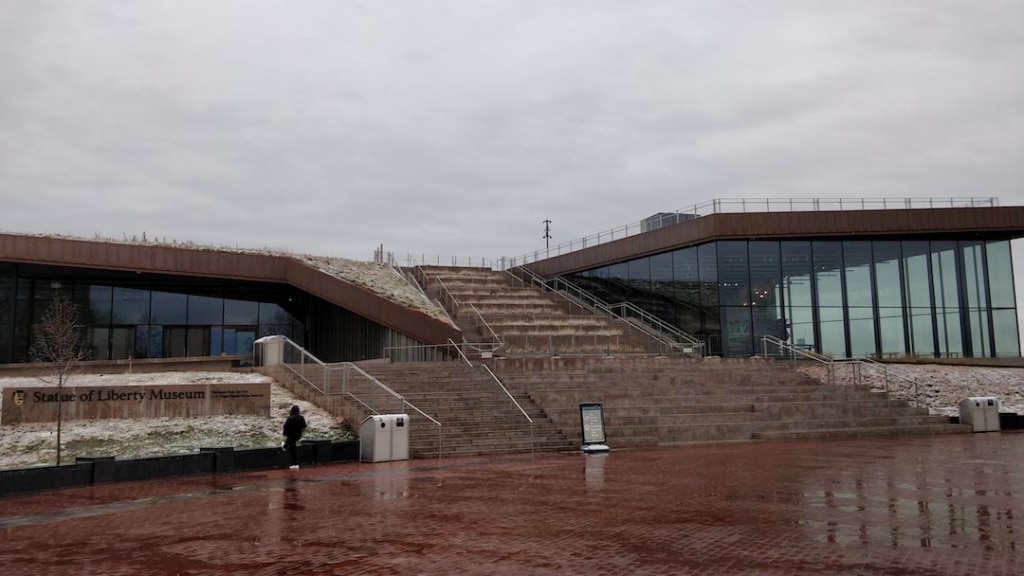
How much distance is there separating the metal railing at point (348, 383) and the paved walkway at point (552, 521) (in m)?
3.96

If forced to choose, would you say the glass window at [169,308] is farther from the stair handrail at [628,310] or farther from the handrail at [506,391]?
the handrail at [506,391]

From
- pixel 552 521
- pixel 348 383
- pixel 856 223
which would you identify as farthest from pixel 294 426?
pixel 856 223

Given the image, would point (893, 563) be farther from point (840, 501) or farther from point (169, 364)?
point (169, 364)

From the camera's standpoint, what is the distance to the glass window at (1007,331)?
32.9 m

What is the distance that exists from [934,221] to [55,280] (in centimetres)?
3665

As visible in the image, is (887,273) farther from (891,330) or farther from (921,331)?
(921,331)

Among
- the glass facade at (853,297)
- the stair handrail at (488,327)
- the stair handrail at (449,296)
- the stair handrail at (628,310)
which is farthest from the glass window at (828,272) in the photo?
→ the stair handrail at (449,296)

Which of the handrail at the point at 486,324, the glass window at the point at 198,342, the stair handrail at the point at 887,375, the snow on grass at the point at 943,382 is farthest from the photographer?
the glass window at the point at 198,342

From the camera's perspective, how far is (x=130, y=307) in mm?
35312

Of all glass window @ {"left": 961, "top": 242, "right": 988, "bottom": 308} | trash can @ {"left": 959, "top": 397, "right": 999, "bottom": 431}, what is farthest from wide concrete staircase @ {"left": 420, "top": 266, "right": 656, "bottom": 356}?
glass window @ {"left": 961, "top": 242, "right": 988, "bottom": 308}

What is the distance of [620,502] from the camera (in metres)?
11.3

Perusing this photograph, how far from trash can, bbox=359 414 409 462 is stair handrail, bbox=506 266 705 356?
15.3 meters

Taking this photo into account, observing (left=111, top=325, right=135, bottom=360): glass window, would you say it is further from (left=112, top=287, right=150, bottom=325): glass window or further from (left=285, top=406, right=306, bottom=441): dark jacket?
(left=285, top=406, right=306, bottom=441): dark jacket

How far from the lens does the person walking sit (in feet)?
56.0
